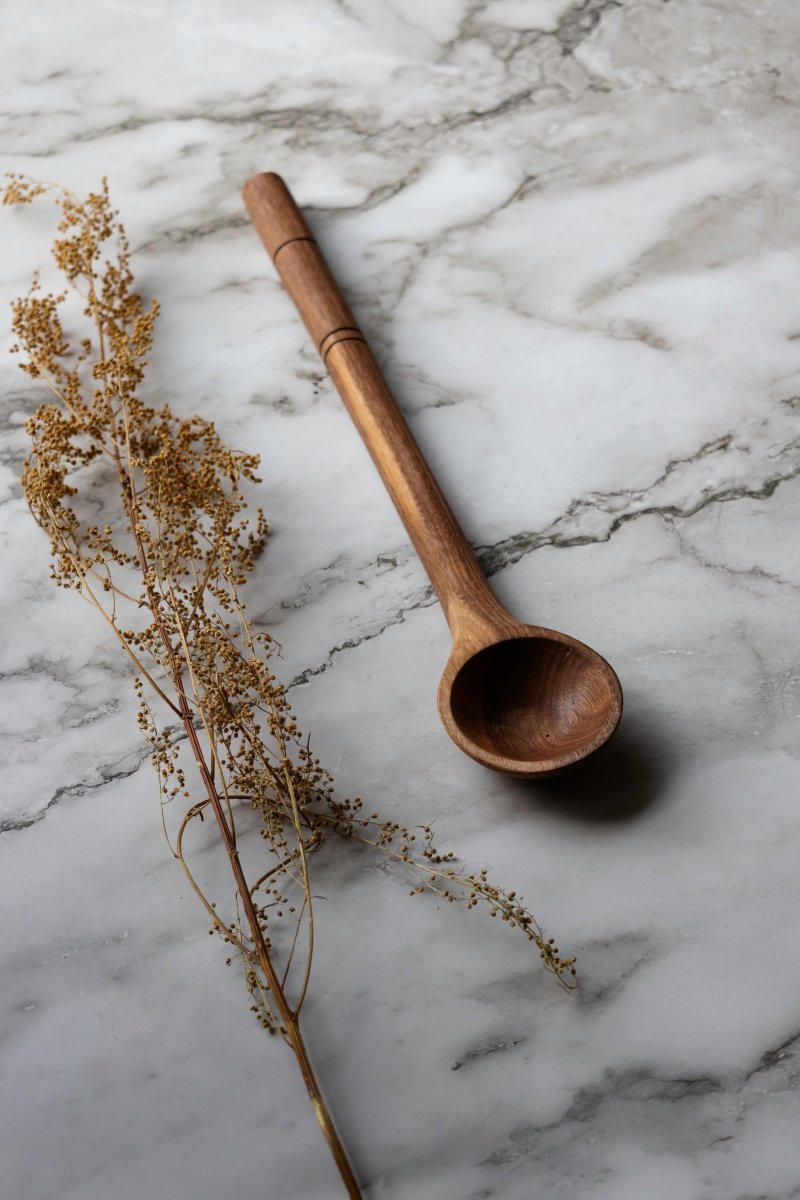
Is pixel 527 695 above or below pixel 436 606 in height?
below

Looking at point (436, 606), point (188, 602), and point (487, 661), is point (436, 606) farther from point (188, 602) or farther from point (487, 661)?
point (188, 602)

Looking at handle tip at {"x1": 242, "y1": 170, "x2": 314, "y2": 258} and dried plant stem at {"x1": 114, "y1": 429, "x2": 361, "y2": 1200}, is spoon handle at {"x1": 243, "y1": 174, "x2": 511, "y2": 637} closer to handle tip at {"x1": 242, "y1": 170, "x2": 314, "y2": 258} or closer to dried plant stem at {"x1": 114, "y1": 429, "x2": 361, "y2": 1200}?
handle tip at {"x1": 242, "y1": 170, "x2": 314, "y2": 258}

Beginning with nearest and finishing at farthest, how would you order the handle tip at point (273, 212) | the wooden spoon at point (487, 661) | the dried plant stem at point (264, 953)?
the dried plant stem at point (264, 953) → the wooden spoon at point (487, 661) → the handle tip at point (273, 212)

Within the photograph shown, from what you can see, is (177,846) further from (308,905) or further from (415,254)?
(415,254)

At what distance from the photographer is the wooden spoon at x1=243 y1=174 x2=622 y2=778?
2.65 ft

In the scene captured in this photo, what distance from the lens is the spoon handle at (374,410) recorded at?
0.88 meters

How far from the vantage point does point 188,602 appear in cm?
93

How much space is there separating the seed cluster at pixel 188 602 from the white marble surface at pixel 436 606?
0.07ft

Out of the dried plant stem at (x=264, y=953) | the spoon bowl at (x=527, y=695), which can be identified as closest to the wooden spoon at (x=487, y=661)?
the spoon bowl at (x=527, y=695)

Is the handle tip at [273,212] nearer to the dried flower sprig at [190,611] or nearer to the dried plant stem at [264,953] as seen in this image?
the dried flower sprig at [190,611]

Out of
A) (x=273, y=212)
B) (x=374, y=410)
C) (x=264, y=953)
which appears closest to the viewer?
(x=264, y=953)

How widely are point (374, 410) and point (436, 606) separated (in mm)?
183

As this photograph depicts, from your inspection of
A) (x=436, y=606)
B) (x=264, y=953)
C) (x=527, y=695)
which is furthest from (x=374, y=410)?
(x=264, y=953)

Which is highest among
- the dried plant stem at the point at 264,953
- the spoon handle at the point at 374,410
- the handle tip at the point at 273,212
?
the handle tip at the point at 273,212
